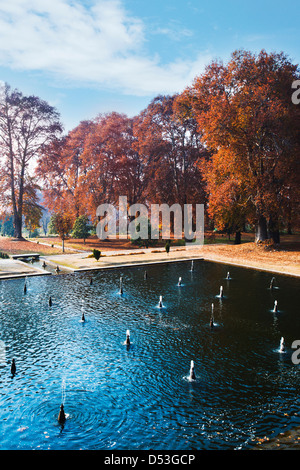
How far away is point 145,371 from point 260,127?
28.9 m

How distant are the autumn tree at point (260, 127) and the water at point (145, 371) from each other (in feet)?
57.5

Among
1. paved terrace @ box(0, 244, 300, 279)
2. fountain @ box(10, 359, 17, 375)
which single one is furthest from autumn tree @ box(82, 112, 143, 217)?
fountain @ box(10, 359, 17, 375)

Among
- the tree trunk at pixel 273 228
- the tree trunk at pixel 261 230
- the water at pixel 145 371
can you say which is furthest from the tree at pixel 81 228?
the water at pixel 145 371

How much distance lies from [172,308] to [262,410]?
9.09 m

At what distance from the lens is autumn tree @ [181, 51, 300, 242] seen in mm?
32938

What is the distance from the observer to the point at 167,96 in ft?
156

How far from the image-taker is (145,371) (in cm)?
1107

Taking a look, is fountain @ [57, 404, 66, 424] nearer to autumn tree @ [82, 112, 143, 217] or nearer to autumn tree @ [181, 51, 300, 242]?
autumn tree @ [181, 51, 300, 242]

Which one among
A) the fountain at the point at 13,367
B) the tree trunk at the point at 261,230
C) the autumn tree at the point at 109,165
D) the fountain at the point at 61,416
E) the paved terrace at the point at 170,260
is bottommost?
the fountain at the point at 61,416

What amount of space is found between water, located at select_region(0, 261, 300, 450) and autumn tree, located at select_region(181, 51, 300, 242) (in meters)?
17.5

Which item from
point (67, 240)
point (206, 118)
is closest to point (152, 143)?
point (206, 118)

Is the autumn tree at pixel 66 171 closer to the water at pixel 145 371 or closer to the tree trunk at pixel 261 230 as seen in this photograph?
the tree trunk at pixel 261 230

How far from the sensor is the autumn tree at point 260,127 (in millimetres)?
32938

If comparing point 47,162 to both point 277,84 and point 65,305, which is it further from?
point 65,305
